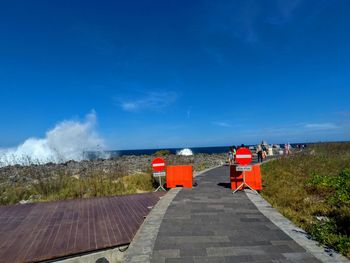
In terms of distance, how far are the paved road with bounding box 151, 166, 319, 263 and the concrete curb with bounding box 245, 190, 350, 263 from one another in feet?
0.38

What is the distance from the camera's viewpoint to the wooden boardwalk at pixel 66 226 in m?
4.92

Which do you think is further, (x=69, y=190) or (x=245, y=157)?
(x=69, y=190)

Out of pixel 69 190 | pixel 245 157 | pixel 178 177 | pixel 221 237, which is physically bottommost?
pixel 221 237

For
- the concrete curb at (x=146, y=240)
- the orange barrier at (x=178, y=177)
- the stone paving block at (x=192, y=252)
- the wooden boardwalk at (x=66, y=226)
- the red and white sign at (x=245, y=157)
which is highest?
the red and white sign at (x=245, y=157)

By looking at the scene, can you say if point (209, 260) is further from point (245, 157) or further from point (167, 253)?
point (245, 157)

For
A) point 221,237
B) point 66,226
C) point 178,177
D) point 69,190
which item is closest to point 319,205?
point 221,237

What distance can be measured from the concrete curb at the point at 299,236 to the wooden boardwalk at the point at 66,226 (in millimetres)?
3038

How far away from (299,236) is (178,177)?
6489 millimetres

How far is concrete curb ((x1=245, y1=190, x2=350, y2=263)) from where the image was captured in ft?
13.1

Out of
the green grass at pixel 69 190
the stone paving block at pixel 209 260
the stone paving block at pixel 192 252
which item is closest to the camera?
the stone paving block at pixel 209 260

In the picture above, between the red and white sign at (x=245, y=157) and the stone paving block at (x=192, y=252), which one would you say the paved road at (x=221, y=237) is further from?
the red and white sign at (x=245, y=157)

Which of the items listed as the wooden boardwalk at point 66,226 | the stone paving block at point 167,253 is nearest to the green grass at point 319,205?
the stone paving block at point 167,253

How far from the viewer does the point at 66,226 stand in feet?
20.7

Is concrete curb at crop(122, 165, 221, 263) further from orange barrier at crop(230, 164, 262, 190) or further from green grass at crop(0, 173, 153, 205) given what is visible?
green grass at crop(0, 173, 153, 205)
